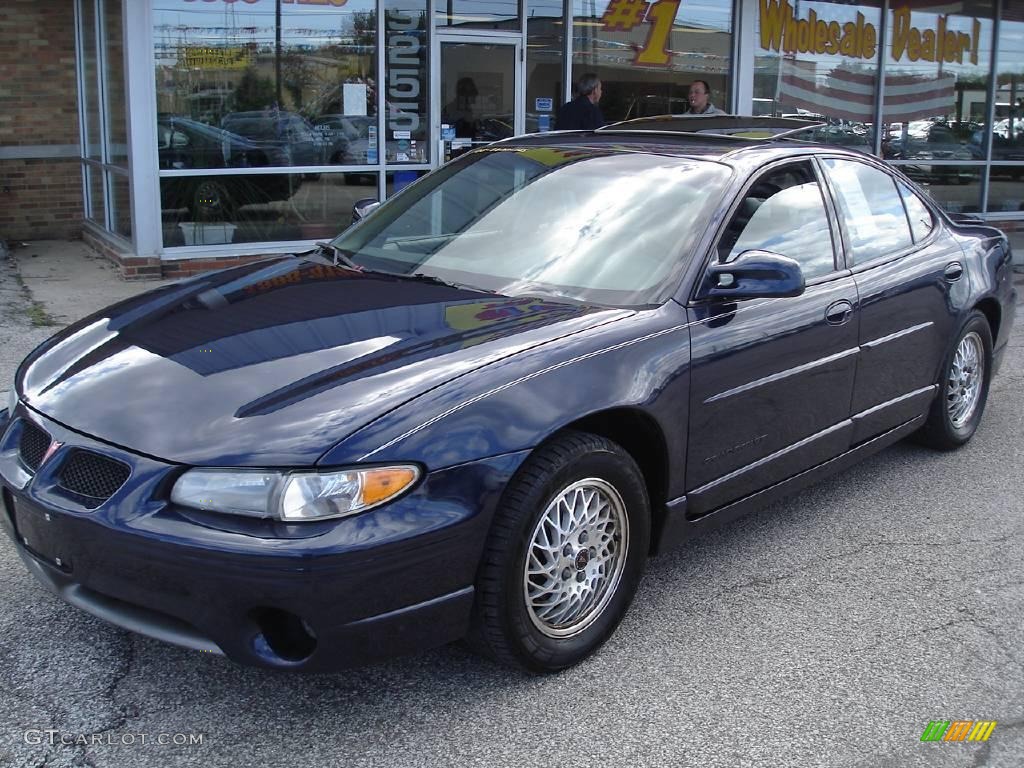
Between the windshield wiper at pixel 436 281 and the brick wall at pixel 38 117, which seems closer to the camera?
the windshield wiper at pixel 436 281

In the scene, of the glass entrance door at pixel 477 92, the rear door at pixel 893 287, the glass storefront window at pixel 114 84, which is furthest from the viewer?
the glass entrance door at pixel 477 92

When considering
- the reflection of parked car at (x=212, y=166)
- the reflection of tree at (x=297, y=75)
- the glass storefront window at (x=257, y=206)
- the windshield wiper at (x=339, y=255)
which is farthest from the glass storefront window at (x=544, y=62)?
the windshield wiper at (x=339, y=255)

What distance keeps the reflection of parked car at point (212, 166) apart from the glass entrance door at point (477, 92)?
178 cm

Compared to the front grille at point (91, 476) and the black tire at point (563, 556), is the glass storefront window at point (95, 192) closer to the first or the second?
the front grille at point (91, 476)

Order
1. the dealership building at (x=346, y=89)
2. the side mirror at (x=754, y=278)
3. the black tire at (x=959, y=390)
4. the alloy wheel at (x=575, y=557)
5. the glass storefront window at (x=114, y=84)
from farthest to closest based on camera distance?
the glass storefront window at (x=114, y=84) → the dealership building at (x=346, y=89) → the black tire at (x=959, y=390) → the side mirror at (x=754, y=278) → the alloy wheel at (x=575, y=557)

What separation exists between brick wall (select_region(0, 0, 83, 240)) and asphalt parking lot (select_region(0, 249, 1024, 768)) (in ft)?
29.1

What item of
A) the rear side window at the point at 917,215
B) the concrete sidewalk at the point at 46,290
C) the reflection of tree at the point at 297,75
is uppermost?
the reflection of tree at the point at 297,75

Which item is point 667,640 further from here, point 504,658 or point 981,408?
point 981,408

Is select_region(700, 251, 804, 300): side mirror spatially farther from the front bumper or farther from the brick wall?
the brick wall

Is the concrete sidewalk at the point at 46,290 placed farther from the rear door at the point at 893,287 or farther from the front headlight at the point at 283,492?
the rear door at the point at 893,287

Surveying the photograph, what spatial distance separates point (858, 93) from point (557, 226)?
35.2 feet

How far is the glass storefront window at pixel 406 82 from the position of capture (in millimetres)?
10500

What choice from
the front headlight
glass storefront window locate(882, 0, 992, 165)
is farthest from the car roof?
glass storefront window locate(882, 0, 992, 165)

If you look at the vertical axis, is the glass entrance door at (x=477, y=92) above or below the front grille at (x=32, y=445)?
above
